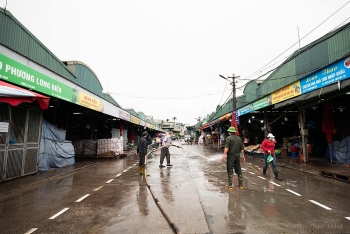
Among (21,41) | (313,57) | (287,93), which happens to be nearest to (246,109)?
(287,93)

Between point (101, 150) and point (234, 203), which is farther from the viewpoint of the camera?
point (101, 150)

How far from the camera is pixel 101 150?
16.4m

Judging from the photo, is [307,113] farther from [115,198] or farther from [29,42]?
[29,42]

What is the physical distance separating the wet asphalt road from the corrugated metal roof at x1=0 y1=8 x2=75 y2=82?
600 cm

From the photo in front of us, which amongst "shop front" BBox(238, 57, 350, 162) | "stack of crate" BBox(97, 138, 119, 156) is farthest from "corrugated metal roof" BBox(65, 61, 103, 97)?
"shop front" BBox(238, 57, 350, 162)

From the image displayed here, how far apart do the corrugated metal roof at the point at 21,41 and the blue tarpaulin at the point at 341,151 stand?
1523 cm

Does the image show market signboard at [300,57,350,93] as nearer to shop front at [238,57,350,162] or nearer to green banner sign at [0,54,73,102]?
shop front at [238,57,350,162]

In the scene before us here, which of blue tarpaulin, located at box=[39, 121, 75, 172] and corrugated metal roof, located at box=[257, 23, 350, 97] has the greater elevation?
corrugated metal roof, located at box=[257, 23, 350, 97]

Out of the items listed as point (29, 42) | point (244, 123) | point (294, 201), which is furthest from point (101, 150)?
point (244, 123)

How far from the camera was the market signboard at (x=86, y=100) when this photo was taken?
401 inches

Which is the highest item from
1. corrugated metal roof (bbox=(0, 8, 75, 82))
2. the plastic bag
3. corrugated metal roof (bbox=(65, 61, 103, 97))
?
corrugated metal roof (bbox=(65, 61, 103, 97))

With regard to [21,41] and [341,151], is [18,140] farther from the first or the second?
[341,151]

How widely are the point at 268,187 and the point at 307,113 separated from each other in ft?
42.6

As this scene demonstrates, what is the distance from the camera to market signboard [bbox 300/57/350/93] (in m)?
7.98
